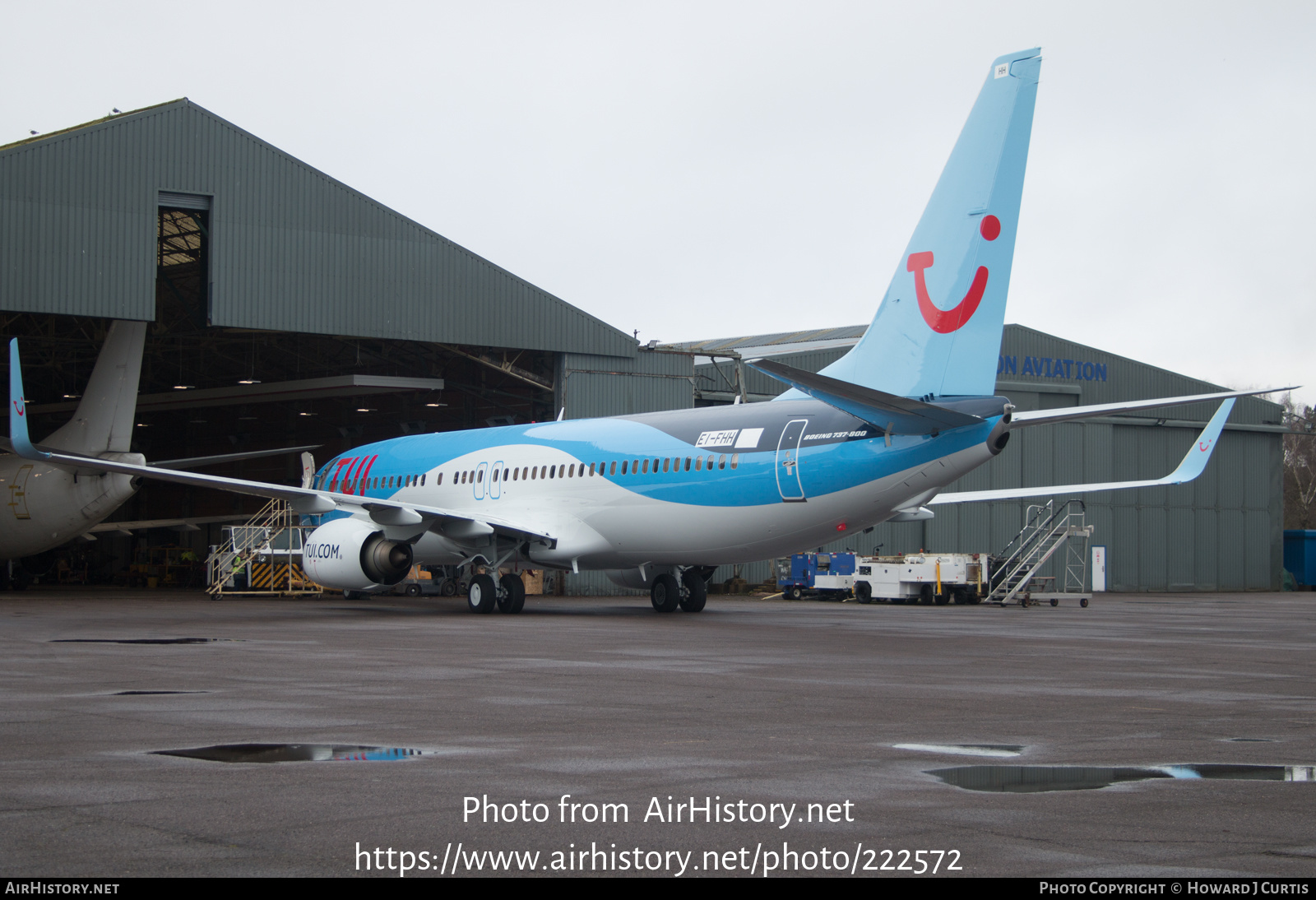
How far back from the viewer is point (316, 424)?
52.3 metres

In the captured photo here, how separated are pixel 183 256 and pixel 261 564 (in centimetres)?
912

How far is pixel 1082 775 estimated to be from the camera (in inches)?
255

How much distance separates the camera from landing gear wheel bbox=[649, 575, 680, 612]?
24.7 meters

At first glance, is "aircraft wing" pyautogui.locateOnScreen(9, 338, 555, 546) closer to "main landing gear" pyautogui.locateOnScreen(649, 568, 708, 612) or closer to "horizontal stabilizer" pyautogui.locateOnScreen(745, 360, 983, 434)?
"main landing gear" pyautogui.locateOnScreen(649, 568, 708, 612)

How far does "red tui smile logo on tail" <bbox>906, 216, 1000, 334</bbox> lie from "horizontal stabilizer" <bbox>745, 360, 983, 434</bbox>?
1.24m

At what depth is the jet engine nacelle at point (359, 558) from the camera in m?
23.2

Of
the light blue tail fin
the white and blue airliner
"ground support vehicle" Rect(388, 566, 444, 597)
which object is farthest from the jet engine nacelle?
"ground support vehicle" Rect(388, 566, 444, 597)

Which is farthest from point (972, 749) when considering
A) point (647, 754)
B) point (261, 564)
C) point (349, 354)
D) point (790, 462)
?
point (349, 354)

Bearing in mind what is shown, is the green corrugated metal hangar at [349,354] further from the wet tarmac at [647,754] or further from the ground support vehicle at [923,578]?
the wet tarmac at [647,754]

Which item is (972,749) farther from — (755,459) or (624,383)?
(624,383)

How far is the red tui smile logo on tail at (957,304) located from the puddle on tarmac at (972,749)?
11172 mm

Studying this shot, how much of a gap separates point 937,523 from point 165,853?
4248cm
